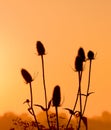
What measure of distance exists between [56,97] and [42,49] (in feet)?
2.36

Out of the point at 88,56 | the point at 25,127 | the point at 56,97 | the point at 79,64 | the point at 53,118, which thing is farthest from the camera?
the point at 25,127

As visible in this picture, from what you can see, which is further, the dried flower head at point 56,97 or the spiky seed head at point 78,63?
the spiky seed head at point 78,63

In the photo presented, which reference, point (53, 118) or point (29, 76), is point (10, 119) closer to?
point (53, 118)

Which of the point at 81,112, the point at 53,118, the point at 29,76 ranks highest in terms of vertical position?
the point at 29,76

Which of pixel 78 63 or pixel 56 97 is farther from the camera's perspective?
pixel 78 63

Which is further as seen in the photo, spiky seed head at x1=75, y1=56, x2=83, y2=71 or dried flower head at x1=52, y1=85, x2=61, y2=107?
spiky seed head at x1=75, y1=56, x2=83, y2=71

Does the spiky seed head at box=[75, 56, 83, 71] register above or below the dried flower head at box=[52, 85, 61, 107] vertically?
above

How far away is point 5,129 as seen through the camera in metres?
6.89

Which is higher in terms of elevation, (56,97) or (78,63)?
(78,63)

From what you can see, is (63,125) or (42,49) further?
(63,125)

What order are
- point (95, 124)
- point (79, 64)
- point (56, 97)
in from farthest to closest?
point (95, 124)
point (79, 64)
point (56, 97)

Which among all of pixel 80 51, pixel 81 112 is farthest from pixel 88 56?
pixel 81 112

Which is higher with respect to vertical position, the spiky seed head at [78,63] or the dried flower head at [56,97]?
the spiky seed head at [78,63]

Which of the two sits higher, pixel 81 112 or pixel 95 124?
pixel 81 112
